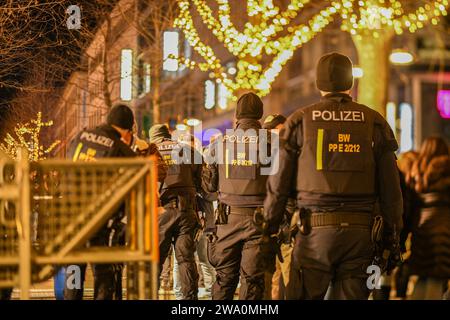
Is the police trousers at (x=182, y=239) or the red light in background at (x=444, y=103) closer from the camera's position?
the police trousers at (x=182, y=239)

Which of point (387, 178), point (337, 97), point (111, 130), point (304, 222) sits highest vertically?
point (337, 97)

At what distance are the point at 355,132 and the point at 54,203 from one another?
2.25 m

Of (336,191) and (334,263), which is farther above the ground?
(336,191)

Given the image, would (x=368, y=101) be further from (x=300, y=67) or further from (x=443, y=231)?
(x=300, y=67)

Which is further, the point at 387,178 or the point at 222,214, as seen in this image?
the point at 222,214

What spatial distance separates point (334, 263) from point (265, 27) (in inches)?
396

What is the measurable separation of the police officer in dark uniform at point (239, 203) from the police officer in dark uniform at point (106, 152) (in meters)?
1.19

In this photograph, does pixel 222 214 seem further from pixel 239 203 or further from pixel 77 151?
pixel 77 151

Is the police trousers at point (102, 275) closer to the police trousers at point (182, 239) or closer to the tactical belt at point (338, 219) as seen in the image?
the tactical belt at point (338, 219)

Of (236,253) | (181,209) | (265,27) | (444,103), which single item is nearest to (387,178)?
(236,253)

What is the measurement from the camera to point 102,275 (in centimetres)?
777

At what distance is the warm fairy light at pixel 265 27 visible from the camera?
569 inches

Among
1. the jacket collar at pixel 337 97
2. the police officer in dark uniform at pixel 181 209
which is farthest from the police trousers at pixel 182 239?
the jacket collar at pixel 337 97

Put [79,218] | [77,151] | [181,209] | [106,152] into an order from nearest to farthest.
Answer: [79,218]
[106,152]
[77,151]
[181,209]
